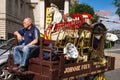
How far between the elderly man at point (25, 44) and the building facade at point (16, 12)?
40.6 metres

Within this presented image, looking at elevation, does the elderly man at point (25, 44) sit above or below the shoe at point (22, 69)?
above

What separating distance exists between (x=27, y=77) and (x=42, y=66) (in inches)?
20.5

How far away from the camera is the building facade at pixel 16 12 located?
214 ft

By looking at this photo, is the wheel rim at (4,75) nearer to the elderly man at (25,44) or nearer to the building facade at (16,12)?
the elderly man at (25,44)

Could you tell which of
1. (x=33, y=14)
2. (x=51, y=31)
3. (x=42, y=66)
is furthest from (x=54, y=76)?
(x=33, y=14)

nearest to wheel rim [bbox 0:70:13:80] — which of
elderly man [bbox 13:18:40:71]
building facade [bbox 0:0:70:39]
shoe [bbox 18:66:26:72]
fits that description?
elderly man [bbox 13:18:40:71]

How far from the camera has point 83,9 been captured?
2272 inches

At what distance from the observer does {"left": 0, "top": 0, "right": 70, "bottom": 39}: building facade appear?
6512 centimetres

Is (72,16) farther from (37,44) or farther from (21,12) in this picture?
(21,12)

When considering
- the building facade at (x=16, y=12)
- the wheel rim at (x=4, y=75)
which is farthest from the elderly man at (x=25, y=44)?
the building facade at (x=16, y=12)

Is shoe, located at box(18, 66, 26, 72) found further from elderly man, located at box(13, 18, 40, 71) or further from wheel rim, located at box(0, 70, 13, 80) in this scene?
wheel rim, located at box(0, 70, 13, 80)

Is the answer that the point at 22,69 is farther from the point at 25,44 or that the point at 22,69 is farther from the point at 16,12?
the point at 16,12

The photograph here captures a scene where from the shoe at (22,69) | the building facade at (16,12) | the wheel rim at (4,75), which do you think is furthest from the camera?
the building facade at (16,12)

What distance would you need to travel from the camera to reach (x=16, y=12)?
3250 inches
